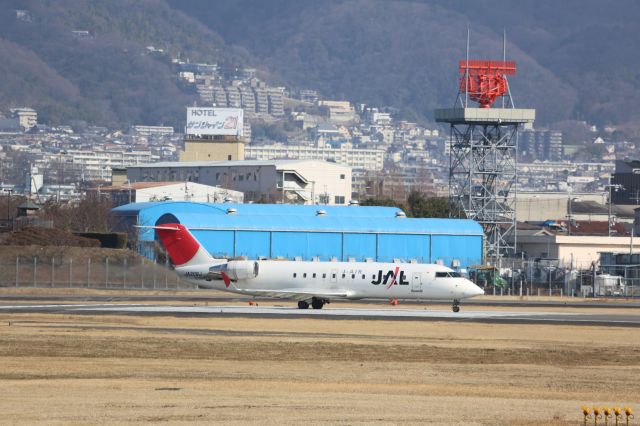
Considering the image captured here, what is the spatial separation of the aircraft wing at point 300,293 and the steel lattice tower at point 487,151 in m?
71.9

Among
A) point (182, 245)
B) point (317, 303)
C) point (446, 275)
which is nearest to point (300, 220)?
point (182, 245)

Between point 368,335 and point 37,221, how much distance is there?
79.5 meters

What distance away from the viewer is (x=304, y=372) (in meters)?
45.2

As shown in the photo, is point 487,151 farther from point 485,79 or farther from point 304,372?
point 304,372

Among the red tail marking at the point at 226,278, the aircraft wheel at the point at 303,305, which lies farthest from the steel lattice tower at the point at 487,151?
Answer: the red tail marking at the point at 226,278

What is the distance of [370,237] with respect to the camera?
413ft

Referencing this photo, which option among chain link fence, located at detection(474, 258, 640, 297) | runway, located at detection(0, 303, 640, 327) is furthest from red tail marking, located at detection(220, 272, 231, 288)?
chain link fence, located at detection(474, 258, 640, 297)

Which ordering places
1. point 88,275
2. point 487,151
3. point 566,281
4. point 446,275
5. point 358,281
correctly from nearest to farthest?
point 358,281
point 446,275
point 88,275
point 566,281
point 487,151

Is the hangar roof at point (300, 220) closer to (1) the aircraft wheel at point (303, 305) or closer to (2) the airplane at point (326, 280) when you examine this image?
(2) the airplane at point (326, 280)

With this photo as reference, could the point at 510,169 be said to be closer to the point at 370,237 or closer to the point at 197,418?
the point at 370,237

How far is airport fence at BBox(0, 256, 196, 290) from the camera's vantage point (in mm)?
98938

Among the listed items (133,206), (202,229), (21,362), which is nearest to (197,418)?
(21,362)

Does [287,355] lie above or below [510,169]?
below

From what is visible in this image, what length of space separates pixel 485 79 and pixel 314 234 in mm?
42666
